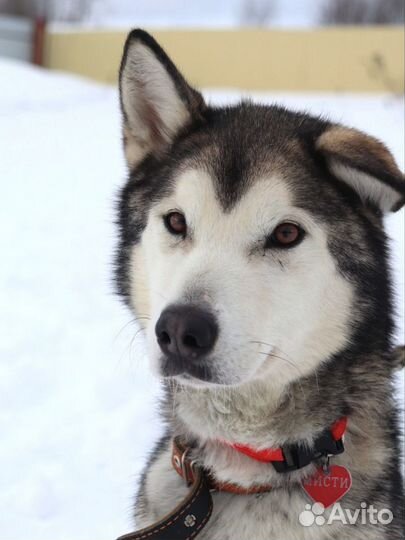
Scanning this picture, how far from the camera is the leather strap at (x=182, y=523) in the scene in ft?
6.16

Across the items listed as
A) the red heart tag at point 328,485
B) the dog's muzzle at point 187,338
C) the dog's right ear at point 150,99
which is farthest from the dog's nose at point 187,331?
the dog's right ear at point 150,99

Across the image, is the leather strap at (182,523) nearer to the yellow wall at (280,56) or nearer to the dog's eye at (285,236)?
the dog's eye at (285,236)

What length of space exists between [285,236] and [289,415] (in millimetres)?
537

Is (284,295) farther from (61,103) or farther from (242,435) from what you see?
(61,103)

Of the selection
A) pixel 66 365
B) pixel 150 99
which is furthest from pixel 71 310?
pixel 150 99

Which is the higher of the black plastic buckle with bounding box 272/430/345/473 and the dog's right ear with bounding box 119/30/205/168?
the dog's right ear with bounding box 119/30/205/168

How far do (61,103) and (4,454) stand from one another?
11736 mm

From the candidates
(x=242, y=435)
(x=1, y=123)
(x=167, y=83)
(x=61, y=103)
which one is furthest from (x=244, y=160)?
(x=61, y=103)

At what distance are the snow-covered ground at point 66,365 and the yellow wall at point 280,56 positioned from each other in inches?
393

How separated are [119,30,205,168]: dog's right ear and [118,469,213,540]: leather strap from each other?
1.19 m

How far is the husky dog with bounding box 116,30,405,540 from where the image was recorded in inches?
72.1

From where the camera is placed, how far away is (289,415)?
6.54ft

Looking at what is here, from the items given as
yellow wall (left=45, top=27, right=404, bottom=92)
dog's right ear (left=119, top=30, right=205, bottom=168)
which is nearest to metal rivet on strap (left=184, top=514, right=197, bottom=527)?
dog's right ear (left=119, top=30, right=205, bottom=168)

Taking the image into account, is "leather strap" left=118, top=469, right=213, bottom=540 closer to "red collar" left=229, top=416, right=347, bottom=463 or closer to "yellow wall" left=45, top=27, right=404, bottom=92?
"red collar" left=229, top=416, right=347, bottom=463
